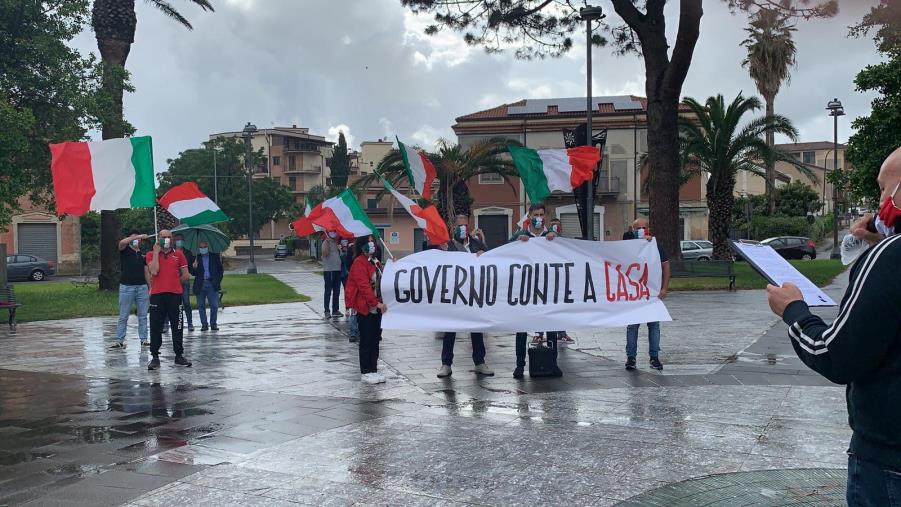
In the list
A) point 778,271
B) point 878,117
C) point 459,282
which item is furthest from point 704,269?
point 778,271

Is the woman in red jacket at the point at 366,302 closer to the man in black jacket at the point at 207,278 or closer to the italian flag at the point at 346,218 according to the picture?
the italian flag at the point at 346,218

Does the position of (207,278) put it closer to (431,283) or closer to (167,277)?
(167,277)

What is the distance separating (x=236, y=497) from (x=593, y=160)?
Answer: 283 inches

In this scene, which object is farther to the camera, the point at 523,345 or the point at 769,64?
the point at 769,64

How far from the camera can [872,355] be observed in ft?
7.79

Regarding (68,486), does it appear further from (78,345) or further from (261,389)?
(78,345)

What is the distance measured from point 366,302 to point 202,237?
7581mm

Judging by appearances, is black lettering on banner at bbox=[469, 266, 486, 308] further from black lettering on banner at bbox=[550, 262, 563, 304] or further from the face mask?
the face mask

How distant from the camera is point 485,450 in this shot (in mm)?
6070

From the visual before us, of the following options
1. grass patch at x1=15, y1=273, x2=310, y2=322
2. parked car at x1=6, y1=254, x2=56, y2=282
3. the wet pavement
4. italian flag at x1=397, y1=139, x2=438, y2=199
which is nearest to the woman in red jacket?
the wet pavement

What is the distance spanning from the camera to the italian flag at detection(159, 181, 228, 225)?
12.8 m

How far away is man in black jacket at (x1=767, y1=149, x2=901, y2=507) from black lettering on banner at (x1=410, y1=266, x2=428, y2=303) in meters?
6.38

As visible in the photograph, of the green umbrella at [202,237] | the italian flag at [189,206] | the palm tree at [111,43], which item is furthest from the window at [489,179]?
the italian flag at [189,206]

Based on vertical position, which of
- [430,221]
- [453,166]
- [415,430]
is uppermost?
[453,166]
